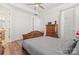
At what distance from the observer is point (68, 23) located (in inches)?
72.1

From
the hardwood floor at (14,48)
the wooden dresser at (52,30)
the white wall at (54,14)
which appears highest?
the white wall at (54,14)

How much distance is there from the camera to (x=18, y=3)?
71.9 inches

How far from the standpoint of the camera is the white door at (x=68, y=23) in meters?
1.80

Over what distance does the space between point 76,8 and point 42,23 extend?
48 cm

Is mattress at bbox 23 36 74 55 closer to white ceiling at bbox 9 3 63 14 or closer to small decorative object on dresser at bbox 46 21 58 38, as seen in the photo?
small decorative object on dresser at bbox 46 21 58 38

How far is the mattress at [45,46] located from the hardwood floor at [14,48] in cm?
6

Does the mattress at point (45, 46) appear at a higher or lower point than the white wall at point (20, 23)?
lower

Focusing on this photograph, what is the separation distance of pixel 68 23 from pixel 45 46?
431 mm

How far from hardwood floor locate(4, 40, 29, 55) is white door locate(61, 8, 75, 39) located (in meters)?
0.58

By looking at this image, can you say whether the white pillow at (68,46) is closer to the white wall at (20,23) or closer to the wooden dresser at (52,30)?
the wooden dresser at (52,30)

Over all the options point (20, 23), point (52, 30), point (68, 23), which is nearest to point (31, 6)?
point (20, 23)

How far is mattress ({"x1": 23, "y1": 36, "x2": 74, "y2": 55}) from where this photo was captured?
1.78 meters

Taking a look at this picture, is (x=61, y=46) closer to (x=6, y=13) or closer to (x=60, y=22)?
(x=60, y=22)

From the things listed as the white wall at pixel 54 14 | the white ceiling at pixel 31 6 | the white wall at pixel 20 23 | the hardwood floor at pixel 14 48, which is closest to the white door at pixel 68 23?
the white wall at pixel 54 14
